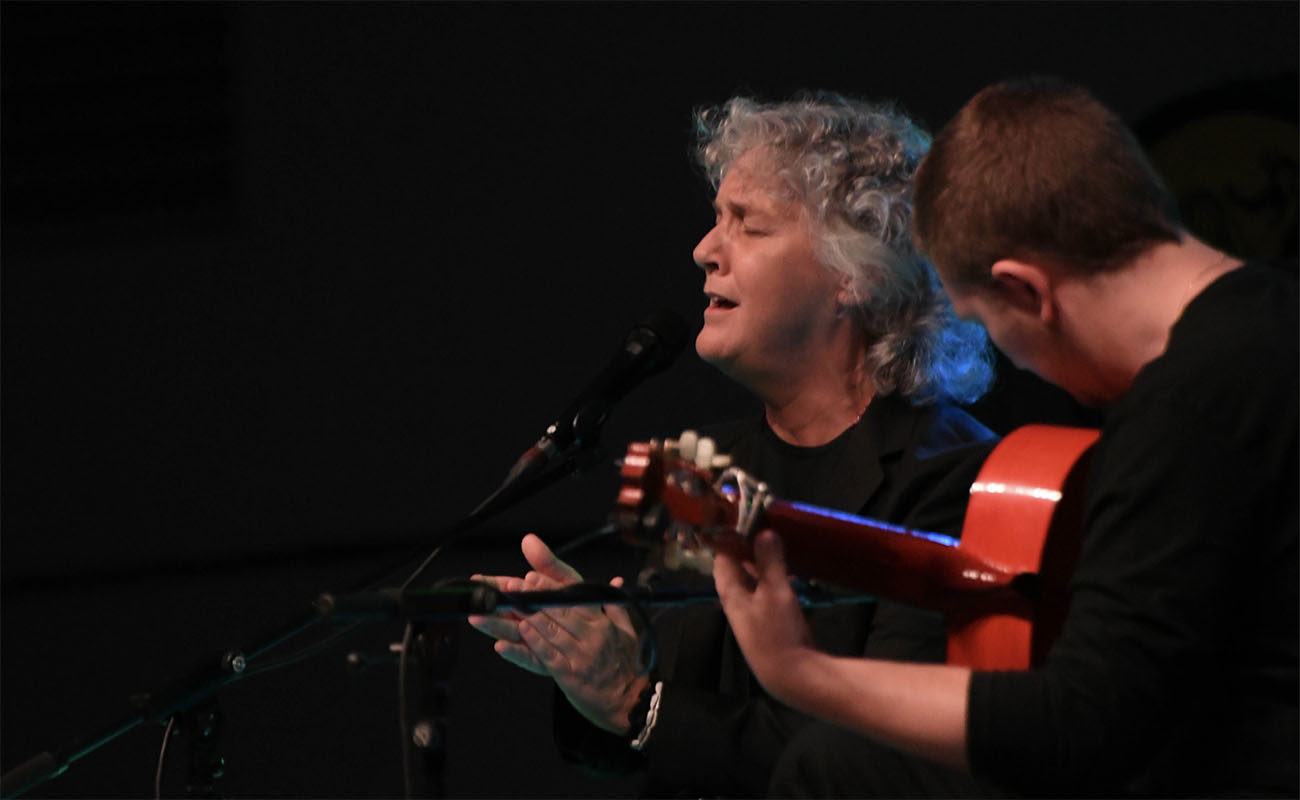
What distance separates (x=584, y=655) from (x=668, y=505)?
0.82 m

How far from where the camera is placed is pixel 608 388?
2.09m

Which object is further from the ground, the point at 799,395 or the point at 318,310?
the point at 799,395

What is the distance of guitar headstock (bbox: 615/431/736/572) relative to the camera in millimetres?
1550

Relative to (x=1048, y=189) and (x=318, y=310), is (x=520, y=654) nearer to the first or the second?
(x=1048, y=189)

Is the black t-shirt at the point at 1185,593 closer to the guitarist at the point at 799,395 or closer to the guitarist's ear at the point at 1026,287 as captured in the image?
the guitarist's ear at the point at 1026,287

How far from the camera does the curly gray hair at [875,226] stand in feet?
8.56

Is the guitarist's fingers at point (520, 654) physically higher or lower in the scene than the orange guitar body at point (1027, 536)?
lower

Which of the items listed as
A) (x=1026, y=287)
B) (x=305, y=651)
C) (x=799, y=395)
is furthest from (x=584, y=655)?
(x=1026, y=287)

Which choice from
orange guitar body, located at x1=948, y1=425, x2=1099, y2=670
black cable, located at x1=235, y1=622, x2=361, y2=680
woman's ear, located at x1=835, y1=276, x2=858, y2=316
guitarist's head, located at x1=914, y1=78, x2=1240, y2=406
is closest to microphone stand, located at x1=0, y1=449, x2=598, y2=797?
black cable, located at x1=235, y1=622, x2=361, y2=680

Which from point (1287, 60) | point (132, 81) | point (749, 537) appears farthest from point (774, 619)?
point (132, 81)

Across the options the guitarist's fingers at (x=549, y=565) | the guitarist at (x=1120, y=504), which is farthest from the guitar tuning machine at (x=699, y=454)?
the guitarist's fingers at (x=549, y=565)

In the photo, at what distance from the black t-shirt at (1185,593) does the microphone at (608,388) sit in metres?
0.72

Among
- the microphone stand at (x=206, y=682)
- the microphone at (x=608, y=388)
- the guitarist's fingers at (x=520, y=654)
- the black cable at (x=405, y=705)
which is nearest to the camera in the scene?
the black cable at (x=405, y=705)

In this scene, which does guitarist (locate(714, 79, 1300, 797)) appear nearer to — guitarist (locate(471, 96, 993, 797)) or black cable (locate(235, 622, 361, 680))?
black cable (locate(235, 622, 361, 680))
